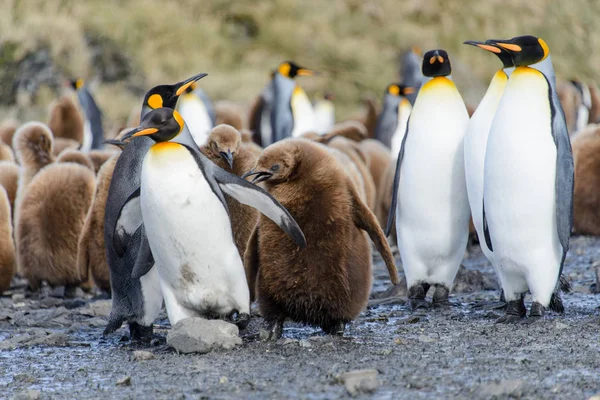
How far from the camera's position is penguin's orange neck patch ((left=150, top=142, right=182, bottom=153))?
4680 mm

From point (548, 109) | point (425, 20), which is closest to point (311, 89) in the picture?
point (425, 20)

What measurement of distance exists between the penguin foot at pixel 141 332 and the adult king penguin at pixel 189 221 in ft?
1.12

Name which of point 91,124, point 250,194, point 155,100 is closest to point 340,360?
point 250,194

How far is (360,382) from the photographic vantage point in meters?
3.50

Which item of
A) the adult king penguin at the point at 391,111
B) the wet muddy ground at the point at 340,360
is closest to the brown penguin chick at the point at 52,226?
the wet muddy ground at the point at 340,360

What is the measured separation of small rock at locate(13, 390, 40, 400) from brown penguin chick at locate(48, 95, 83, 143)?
10.2 metres

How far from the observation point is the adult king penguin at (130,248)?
5.02m

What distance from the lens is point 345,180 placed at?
15.6 ft

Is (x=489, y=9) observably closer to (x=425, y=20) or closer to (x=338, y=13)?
(x=425, y=20)

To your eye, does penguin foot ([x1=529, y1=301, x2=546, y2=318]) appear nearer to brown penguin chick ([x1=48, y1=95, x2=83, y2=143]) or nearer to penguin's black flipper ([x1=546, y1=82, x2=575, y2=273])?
penguin's black flipper ([x1=546, y1=82, x2=575, y2=273])

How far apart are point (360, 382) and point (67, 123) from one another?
11.0m

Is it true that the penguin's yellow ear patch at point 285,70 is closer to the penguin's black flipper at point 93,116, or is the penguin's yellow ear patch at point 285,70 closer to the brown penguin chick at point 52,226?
the penguin's black flipper at point 93,116

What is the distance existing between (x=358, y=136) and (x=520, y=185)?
8654 millimetres

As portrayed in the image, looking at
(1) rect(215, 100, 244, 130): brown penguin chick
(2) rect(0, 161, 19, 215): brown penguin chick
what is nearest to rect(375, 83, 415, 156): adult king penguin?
(1) rect(215, 100, 244, 130): brown penguin chick
